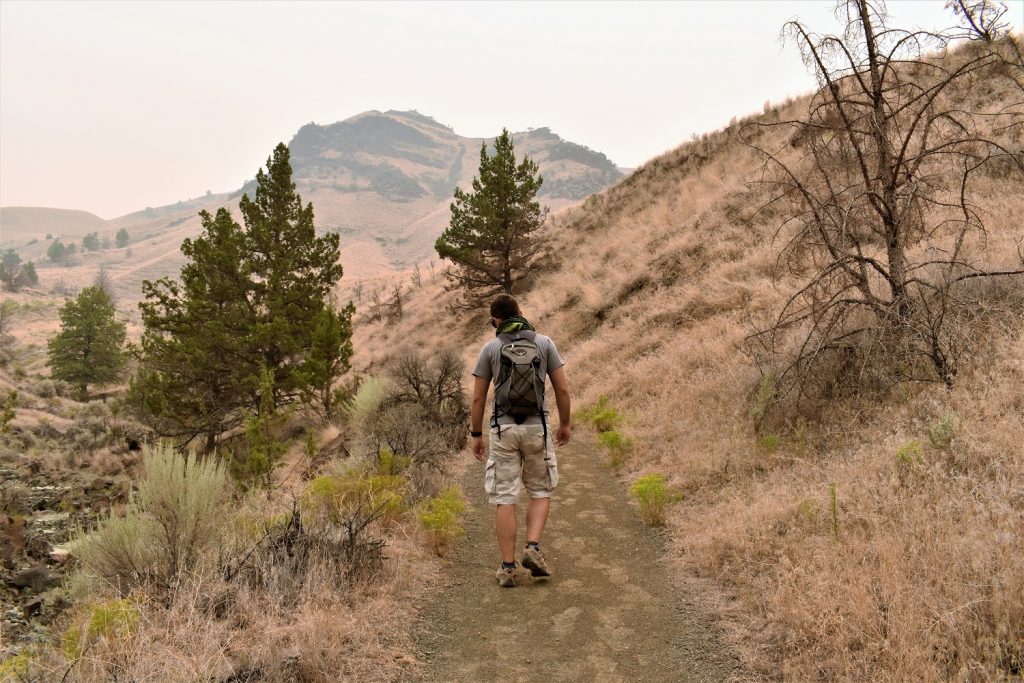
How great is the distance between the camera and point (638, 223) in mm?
21203

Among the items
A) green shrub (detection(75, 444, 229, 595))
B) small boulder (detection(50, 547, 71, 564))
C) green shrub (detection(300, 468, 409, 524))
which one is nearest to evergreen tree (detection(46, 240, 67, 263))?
small boulder (detection(50, 547, 71, 564))

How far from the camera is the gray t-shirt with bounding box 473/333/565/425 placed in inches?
172

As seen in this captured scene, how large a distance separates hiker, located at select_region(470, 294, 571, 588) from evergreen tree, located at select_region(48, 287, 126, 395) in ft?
113

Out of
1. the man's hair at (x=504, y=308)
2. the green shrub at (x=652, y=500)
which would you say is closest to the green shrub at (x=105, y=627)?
the man's hair at (x=504, y=308)

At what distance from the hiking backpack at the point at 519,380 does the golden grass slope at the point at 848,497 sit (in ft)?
6.28

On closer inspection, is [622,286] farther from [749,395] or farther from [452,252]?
[749,395]

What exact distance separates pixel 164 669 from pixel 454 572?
2.45 meters

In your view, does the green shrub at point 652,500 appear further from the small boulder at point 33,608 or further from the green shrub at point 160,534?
the small boulder at point 33,608

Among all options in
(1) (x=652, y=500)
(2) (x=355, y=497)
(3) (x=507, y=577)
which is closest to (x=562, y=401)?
(3) (x=507, y=577)

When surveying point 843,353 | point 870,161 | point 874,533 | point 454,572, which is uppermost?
point 870,161

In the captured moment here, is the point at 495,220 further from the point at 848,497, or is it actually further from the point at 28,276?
the point at 28,276

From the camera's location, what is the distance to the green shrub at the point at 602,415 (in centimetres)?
898

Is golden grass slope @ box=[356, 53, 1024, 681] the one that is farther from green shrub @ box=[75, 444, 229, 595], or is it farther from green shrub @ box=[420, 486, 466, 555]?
green shrub @ box=[75, 444, 229, 595]

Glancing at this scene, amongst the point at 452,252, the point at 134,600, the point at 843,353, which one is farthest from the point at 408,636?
the point at 452,252
